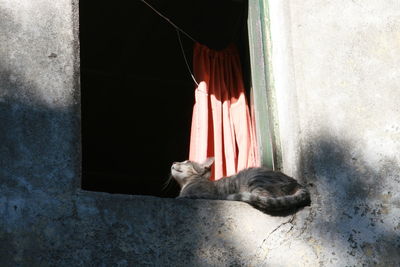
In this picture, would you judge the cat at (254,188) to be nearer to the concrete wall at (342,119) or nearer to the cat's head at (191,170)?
the cat's head at (191,170)

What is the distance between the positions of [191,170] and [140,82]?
1856 mm

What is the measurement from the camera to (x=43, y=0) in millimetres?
5605

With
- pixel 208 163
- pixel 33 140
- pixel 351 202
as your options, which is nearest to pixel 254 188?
pixel 351 202

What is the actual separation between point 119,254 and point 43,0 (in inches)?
63.6

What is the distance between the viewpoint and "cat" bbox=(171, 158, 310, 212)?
546 centimetres

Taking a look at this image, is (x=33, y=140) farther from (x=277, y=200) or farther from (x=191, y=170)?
(x=191, y=170)

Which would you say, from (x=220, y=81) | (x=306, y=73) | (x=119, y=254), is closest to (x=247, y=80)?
(x=220, y=81)

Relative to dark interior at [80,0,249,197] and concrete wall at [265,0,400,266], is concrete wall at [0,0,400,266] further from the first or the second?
dark interior at [80,0,249,197]

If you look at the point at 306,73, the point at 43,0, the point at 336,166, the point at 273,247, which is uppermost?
the point at 43,0

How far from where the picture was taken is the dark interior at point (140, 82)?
7691 millimetres

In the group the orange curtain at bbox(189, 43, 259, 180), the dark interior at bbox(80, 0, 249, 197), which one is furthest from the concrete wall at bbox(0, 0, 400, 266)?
the dark interior at bbox(80, 0, 249, 197)

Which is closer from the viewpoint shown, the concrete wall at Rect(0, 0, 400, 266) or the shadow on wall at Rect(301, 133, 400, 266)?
the concrete wall at Rect(0, 0, 400, 266)

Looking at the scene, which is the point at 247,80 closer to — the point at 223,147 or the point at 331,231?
the point at 223,147

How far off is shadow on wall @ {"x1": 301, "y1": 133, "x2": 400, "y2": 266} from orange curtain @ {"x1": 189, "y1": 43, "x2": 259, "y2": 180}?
95 cm
